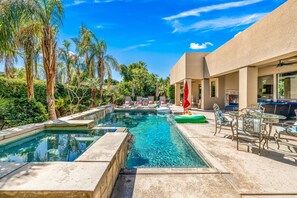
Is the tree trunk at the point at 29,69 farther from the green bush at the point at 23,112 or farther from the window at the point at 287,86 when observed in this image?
the window at the point at 287,86

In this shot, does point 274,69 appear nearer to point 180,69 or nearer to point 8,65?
point 180,69

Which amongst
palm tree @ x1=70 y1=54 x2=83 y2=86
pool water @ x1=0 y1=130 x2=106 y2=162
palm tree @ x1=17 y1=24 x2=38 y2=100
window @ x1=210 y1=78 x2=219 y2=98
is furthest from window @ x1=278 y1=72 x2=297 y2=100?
palm tree @ x1=70 y1=54 x2=83 y2=86

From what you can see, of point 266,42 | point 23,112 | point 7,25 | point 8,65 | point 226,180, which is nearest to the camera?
point 226,180

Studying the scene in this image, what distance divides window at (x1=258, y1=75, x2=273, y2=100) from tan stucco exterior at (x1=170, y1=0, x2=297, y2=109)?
36 cm

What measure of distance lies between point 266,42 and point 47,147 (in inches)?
400

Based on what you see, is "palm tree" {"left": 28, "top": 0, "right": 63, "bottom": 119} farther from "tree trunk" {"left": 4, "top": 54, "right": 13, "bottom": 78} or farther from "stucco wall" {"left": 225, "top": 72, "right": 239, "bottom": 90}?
"stucco wall" {"left": 225, "top": 72, "right": 239, "bottom": 90}

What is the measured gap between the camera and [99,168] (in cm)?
258

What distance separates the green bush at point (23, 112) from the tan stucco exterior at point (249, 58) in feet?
36.7

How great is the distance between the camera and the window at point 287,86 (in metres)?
10.3

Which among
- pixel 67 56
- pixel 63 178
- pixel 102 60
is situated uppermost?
pixel 67 56

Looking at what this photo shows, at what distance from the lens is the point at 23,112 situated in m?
7.61

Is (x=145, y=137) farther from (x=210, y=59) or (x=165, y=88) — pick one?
(x=165, y=88)

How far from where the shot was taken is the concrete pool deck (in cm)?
273

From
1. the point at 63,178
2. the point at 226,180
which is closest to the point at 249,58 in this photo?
the point at 226,180
